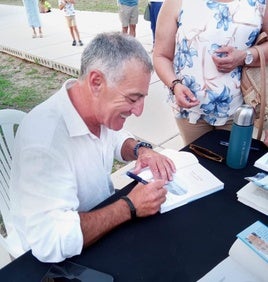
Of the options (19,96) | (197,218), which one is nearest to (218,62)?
(197,218)

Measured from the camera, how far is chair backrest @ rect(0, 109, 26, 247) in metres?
1.52

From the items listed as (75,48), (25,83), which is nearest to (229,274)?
(25,83)

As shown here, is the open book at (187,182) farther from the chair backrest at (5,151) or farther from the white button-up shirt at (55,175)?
the chair backrest at (5,151)

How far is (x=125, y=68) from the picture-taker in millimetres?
1039

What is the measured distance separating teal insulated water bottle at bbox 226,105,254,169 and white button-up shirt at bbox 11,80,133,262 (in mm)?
528

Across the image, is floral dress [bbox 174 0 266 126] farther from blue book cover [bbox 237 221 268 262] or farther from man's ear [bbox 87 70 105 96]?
blue book cover [bbox 237 221 268 262]

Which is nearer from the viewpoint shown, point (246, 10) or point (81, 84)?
point (81, 84)

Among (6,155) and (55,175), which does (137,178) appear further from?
(6,155)

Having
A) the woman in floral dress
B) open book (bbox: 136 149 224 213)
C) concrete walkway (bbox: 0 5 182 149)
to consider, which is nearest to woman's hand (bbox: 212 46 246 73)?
the woman in floral dress

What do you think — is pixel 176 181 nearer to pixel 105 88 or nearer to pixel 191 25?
pixel 105 88

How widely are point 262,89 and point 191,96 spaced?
32 centimetres

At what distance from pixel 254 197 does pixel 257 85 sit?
23.7 inches

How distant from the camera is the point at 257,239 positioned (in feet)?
2.95

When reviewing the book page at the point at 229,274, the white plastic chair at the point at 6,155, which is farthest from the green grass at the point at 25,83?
the book page at the point at 229,274
